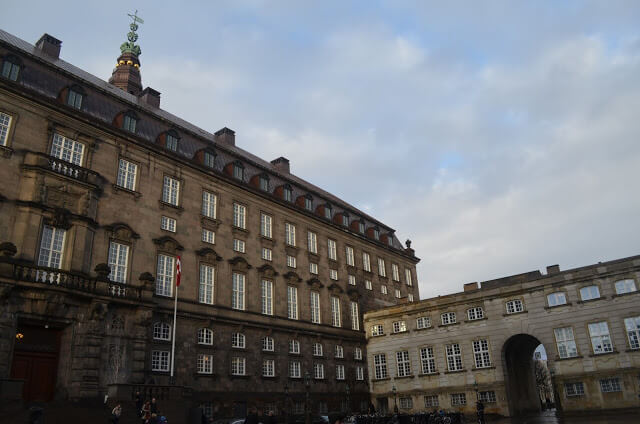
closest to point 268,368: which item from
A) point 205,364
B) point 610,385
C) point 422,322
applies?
point 205,364

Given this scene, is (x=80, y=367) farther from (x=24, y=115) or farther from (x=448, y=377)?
(x=448, y=377)

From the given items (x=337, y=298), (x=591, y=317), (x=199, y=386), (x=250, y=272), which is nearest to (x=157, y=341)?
(x=199, y=386)

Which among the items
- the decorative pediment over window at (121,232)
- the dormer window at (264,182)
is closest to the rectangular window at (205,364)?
the decorative pediment over window at (121,232)

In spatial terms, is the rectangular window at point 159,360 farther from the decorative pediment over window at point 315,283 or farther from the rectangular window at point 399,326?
the rectangular window at point 399,326

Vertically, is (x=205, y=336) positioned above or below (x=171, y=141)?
below

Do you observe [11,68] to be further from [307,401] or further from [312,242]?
[312,242]

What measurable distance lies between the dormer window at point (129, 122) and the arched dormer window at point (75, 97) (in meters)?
3.38

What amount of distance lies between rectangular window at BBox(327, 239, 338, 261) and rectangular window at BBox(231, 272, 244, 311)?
14.5m

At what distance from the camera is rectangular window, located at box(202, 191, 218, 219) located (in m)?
42.5

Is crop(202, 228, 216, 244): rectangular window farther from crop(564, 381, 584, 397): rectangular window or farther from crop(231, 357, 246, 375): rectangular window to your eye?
crop(564, 381, 584, 397): rectangular window

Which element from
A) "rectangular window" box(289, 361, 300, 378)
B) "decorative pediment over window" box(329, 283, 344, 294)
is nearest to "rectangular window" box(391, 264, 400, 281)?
"decorative pediment over window" box(329, 283, 344, 294)

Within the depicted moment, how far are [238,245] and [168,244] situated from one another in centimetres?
737

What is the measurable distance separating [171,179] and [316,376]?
22685 mm

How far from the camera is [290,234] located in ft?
167
